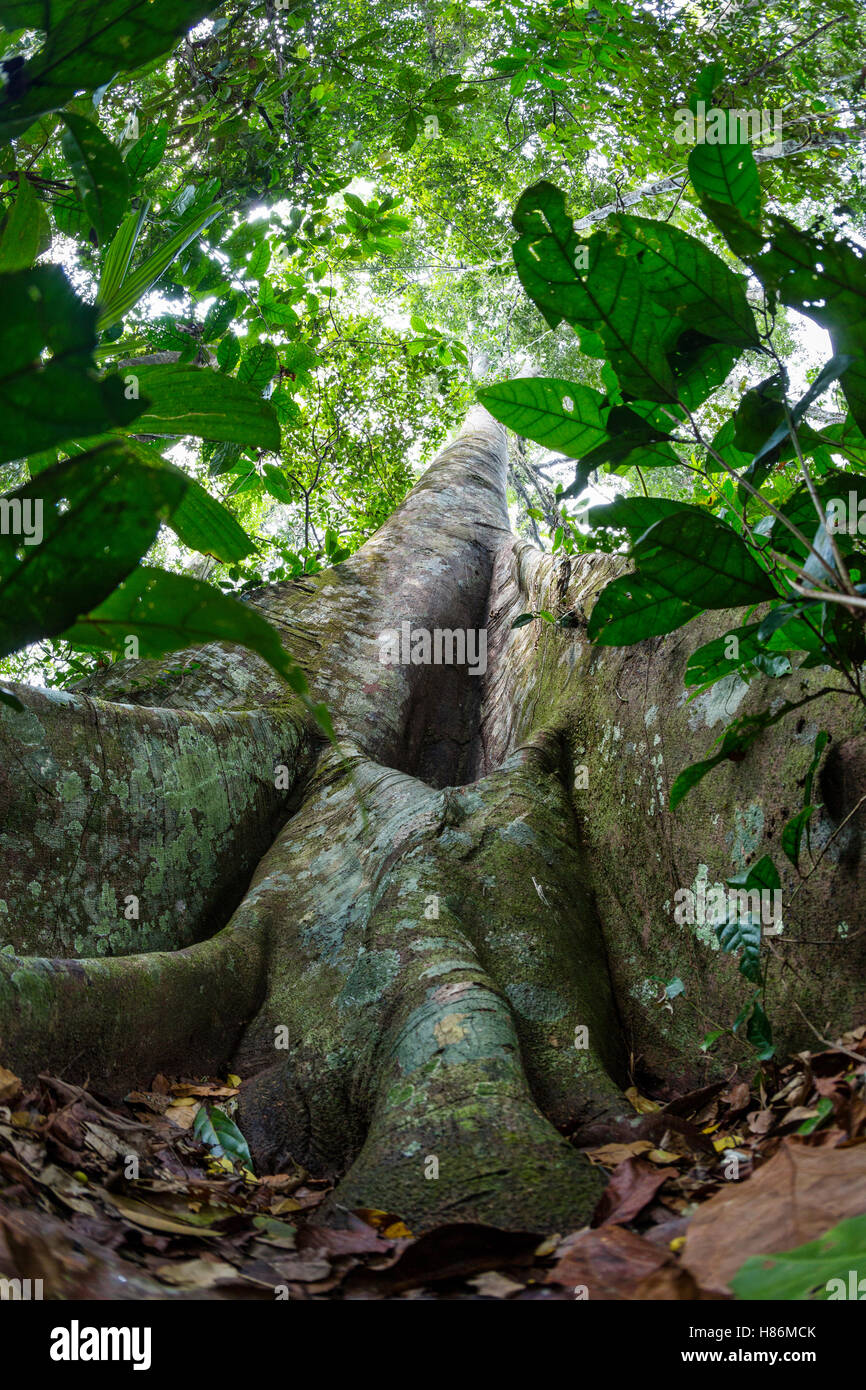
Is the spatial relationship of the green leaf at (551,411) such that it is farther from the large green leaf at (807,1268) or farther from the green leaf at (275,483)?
the green leaf at (275,483)

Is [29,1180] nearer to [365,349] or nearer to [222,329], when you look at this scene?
[222,329]

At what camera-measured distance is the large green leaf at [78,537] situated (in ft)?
2.03

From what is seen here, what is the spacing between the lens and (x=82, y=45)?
662mm

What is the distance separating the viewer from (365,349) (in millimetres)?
6676

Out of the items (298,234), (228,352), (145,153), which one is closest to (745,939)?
(145,153)

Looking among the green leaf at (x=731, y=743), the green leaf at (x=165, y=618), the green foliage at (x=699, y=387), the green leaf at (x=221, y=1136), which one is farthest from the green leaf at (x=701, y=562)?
the green leaf at (x=221, y=1136)

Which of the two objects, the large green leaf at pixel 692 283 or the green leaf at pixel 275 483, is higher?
the green leaf at pixel 275 483

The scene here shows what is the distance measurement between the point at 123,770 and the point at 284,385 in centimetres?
221

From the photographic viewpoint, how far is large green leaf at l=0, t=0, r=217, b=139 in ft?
2.14

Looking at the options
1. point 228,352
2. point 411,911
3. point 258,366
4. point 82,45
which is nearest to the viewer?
point 82,45

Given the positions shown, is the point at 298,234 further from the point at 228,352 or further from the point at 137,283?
the point at 137,283

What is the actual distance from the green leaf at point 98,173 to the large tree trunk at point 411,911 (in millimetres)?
1204

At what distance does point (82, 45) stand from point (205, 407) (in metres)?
0.39

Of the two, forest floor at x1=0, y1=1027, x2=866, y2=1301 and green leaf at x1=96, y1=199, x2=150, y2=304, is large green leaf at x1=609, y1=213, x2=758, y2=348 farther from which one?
forest floor at x1=0, y1=1027, x2=866, y2=1301
